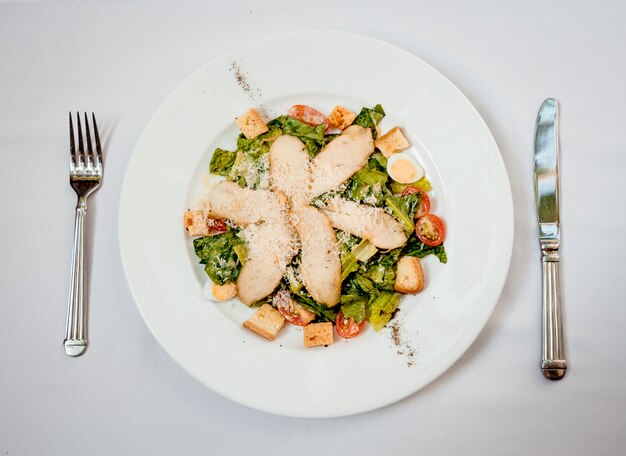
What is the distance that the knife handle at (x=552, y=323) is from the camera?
8.55 feet

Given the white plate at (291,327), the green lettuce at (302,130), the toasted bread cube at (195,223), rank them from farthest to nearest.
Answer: the green lettuce at (302,130) → the toasted bread cube at (195,223) → the white plate at (291,327)

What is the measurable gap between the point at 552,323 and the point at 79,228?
98.7 inches

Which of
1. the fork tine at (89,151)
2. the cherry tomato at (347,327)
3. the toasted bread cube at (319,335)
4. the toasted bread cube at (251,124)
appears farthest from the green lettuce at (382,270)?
the fork tine at (89,151)

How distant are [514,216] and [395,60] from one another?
3.37 feet

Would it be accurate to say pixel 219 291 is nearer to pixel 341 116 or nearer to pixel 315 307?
pixel 315 307

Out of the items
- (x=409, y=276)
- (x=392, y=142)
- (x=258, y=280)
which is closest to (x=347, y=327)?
(x=409, y=276)

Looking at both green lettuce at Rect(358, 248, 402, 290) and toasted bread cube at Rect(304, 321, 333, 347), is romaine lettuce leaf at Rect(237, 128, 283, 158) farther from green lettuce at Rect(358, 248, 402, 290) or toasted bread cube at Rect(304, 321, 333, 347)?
toasted bread cube at Rect(304, 321, 333, 347)

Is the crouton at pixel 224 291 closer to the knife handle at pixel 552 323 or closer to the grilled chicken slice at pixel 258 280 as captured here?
the grilled chicken slice at pixel 258 280

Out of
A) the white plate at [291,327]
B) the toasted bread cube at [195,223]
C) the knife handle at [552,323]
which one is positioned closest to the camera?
the white plate at [291,327]

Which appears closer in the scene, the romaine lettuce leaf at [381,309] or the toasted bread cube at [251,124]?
the romaine lettuce leaf at [381,309]

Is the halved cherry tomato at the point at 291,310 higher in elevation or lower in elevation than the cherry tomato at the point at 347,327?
higher

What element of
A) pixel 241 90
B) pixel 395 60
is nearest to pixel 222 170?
pixel 241 90

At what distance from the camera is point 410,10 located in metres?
2.94

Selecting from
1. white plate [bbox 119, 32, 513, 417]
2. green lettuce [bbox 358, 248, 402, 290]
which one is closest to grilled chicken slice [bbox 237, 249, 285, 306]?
white plate [bbox 119, 32, 513, 417]
